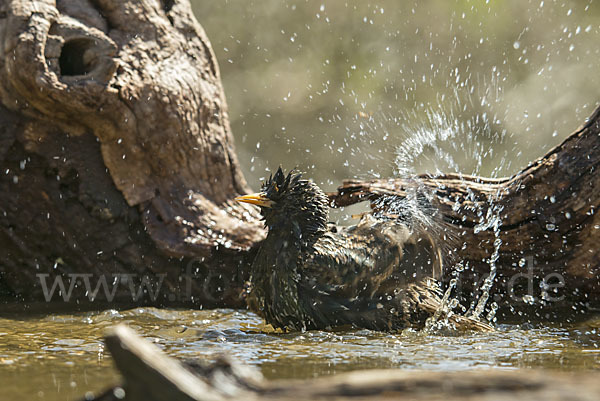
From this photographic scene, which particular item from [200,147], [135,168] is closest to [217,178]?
[200,147]

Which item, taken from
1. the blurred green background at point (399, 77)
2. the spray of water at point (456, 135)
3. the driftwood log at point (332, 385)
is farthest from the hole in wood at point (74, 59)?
the blurred green background at point (399, 77)

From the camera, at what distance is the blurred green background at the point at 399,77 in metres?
11.1

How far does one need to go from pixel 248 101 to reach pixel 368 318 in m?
8.75

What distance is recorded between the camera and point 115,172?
494 cm

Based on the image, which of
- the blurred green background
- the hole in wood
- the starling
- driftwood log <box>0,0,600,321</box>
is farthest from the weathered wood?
the blurred green background

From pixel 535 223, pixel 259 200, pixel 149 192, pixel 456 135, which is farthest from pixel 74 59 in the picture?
pixel 456 135

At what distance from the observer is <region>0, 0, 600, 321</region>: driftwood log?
452 cm

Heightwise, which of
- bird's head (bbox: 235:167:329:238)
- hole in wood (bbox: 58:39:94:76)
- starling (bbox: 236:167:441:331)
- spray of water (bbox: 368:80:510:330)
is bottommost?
starling (bbox: 236:167:441:331)

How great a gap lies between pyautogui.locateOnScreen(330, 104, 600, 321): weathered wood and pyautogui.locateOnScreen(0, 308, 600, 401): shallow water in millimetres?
413

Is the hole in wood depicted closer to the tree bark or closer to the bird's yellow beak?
the tree bark

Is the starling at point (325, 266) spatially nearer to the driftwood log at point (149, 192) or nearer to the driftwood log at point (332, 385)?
the driftwood log at point (149, 192)

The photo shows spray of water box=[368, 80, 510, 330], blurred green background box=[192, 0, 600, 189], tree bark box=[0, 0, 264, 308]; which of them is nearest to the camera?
tree bark box=[0, 0, 264, 308]

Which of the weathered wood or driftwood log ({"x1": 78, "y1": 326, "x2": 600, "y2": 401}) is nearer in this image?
driftwood log ({"x1": 78, "y1": 326, "x2": 600, "y2": 401})

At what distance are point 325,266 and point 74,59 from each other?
235cm
